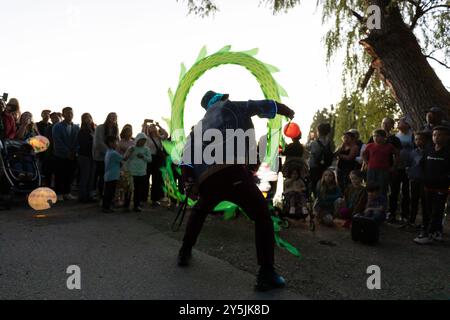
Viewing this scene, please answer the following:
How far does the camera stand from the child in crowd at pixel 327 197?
757cm

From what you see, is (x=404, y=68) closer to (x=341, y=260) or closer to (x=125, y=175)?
(x=341, y=260)

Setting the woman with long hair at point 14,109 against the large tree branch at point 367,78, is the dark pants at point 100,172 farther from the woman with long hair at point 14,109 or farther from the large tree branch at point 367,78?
the large tree branch at point 367,78

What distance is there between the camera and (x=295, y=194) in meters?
7.51

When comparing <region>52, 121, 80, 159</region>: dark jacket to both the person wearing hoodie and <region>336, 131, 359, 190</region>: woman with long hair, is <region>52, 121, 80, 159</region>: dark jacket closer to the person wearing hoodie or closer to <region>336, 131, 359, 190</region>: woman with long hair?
the person wearing hoodie

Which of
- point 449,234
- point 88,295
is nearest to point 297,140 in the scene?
point 449,234

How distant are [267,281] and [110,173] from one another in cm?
498

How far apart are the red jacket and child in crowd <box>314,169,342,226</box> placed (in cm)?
619

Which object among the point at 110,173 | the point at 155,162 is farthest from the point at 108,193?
the point at 155,162

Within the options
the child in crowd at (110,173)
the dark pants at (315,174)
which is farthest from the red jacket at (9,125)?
the dark pants at (315,174)

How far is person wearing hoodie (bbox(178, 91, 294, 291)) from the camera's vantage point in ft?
12.9

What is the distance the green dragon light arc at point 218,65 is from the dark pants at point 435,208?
8.40ft

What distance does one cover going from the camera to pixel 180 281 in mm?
3896

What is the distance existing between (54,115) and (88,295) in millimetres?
7188
